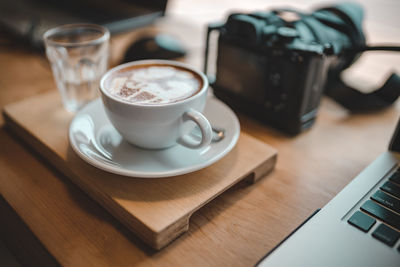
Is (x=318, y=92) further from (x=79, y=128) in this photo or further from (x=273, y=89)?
(x=79, y=128)

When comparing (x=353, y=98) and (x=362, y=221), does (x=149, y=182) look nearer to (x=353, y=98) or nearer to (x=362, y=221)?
(x=362, y=221)

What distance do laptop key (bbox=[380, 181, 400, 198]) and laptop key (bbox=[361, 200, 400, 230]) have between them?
0.10 ft

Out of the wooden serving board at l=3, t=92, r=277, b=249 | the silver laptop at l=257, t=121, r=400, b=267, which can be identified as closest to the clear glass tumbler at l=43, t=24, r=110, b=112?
the wooden serving board at l=3, t=92, r=277, b=249

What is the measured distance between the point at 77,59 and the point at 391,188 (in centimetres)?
52

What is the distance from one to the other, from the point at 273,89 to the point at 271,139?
8 cm

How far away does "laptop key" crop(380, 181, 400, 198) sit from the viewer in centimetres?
39

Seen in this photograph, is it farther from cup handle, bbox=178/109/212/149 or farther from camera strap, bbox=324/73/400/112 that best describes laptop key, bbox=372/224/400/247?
camera strap, bbox=324/73/400/112

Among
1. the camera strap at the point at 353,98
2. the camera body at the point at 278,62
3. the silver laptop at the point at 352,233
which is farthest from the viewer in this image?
the camera strap at the point at 353,98

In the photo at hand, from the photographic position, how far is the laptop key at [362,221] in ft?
1.14

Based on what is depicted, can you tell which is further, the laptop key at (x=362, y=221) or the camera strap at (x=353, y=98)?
the camera strap at (x=353, y=98)

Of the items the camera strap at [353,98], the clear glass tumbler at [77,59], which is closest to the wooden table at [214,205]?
the camera strap at [353,98]

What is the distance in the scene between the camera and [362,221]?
356 mm

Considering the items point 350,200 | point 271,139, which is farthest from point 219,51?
point 350,200

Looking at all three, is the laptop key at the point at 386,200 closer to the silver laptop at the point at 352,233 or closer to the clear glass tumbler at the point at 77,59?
the silver laptop at the point at 352,233
